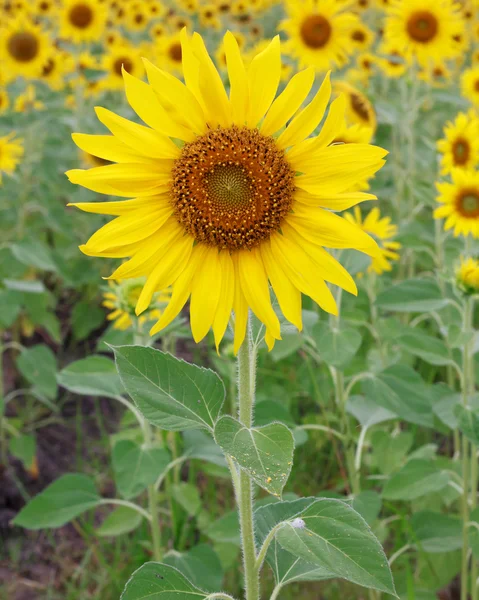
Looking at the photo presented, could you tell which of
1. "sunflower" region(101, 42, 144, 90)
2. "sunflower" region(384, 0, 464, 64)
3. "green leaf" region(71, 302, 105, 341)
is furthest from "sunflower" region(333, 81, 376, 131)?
"sunflower" region(101, 42, 144, 90)

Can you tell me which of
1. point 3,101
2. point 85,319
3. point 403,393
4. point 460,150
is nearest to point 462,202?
point 460,150

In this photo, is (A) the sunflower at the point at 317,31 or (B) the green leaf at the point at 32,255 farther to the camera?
(A) the sunflower at the point at 317,31

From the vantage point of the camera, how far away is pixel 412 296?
207 cm

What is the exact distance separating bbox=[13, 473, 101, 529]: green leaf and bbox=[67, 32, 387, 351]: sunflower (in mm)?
894

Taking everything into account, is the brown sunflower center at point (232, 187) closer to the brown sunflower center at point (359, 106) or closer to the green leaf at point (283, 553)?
the green leaf at point (283, 553)

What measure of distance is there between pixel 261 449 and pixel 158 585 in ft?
1.20

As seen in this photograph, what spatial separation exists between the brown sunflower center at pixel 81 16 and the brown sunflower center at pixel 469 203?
3.90m

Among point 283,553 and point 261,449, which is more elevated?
point 261,449

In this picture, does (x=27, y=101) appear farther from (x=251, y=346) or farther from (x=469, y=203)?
(x=251, y=346)

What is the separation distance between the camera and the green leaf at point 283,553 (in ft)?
4.55

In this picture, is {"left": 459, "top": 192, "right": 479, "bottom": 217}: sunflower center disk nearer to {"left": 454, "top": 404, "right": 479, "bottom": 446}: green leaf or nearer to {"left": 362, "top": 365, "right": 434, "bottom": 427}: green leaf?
{"left": 362, "top": 365, "right": 434, "bottom": 427}: green leaf

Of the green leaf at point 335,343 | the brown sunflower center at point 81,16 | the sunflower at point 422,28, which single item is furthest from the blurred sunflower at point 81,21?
the green leaf at point 335,343

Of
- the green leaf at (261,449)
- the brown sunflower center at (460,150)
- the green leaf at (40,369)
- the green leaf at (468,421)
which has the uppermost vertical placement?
the brown sunflower center at (460,150)

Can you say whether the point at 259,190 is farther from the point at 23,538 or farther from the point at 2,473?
the point at 2,473
